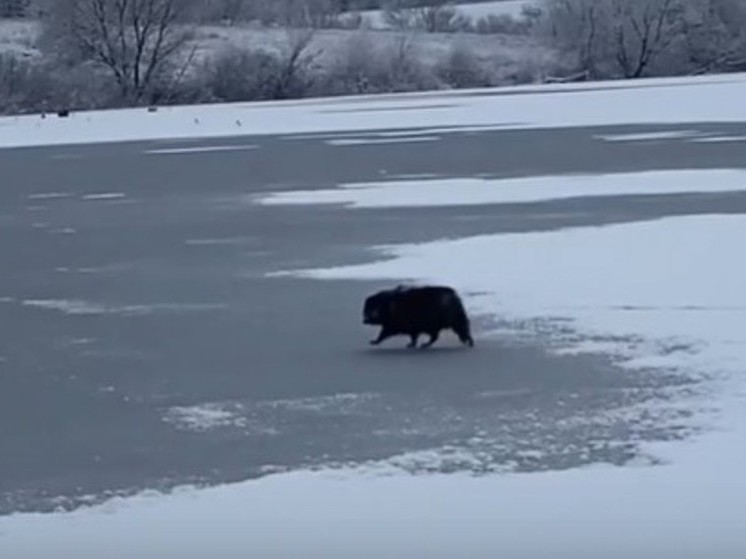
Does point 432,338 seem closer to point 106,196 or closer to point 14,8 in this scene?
point 106,196

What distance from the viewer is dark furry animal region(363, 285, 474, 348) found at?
35.5 feet

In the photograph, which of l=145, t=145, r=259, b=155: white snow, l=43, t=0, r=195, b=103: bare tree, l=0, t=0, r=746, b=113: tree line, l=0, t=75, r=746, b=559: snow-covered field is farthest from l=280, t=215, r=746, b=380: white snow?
l=43, t=0, r=195, b=103: bare tree

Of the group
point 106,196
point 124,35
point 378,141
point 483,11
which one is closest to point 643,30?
point 124,35

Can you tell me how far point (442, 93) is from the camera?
64562mm

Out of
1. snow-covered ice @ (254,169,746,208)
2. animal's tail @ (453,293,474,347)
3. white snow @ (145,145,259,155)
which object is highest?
animal's tail @ (453,293,474,347)

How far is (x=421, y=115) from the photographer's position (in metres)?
45.8

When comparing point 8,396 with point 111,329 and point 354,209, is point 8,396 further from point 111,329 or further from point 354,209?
point 354,209

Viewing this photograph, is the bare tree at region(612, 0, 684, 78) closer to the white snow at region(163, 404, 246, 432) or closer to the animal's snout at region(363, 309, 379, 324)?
the animal's snout at region(363, 309, 379, 324)

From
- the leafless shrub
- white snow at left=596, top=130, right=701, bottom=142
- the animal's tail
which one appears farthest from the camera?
the leafless shrub

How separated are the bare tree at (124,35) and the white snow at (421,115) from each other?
40.1 feet

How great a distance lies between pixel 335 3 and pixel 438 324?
9366cm

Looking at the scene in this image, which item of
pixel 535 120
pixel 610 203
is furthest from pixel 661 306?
pixel 535 120

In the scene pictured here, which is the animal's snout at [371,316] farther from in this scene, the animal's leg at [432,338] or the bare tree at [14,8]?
the bare tree at [14,8]

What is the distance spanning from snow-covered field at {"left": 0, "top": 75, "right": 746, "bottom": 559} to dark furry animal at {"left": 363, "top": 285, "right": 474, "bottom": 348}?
66 centimetres
